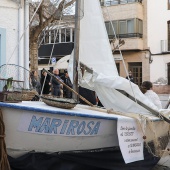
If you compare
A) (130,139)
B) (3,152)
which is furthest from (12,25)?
(130,139)

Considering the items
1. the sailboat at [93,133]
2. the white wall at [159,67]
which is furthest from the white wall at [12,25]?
the white wall at [159,67]

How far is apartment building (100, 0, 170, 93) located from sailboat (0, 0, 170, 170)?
23.6 m

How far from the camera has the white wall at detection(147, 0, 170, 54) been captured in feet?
98.7

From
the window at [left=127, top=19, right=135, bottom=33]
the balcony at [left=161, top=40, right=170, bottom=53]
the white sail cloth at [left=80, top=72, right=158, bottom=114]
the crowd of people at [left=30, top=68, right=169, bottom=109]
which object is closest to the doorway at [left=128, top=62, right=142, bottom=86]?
the balcony at [left=161, top=40, right=170, bottom=53]

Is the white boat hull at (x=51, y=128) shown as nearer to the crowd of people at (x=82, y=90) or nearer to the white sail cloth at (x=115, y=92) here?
the white sail cloth at (x=115, y=92)

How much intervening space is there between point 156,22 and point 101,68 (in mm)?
24997

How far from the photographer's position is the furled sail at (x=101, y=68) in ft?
21.0

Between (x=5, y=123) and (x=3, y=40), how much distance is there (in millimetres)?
3868

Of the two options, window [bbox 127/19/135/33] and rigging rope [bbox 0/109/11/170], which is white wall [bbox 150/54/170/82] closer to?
window [bbox 127/19/135/33]

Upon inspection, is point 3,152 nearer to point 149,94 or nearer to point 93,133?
point 93,133

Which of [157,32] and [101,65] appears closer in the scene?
[101,65]

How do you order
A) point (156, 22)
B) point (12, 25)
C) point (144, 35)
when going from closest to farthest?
1. point (12, 25)
2. point (156, 22)
3. point (144, 35)

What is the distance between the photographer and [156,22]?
30578mm

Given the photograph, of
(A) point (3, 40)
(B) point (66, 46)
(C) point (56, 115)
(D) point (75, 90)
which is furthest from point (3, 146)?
(B) point (66, 46)
